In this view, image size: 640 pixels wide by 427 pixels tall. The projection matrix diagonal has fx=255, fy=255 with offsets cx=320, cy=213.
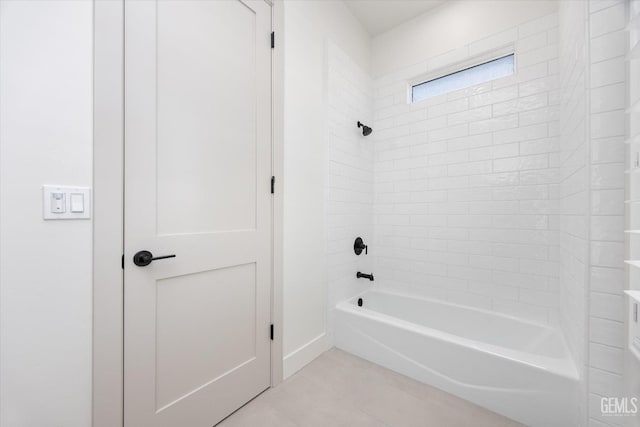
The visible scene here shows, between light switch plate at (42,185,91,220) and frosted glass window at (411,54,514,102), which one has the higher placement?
frosted glass window at (411,54,514,102)

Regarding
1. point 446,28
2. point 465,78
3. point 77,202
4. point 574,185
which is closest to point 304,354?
point 77,202

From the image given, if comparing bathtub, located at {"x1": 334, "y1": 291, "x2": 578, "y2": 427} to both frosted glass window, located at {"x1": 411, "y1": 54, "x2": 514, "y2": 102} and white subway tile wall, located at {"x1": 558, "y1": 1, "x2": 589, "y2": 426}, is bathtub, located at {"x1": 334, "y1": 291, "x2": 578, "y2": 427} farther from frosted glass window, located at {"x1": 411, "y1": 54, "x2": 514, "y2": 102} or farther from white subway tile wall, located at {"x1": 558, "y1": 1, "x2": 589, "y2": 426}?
frosted glass window, located at {"x1": 411, "y1": 54, "x2": 514, "y2": 102}

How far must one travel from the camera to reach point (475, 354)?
1466 millimetres

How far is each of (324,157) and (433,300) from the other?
1.59 metres

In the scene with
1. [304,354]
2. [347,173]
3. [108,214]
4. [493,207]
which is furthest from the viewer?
[347,173]

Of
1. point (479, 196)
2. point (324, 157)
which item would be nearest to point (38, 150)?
point (324, 157)

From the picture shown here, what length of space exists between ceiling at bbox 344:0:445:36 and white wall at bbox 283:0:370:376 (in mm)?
300

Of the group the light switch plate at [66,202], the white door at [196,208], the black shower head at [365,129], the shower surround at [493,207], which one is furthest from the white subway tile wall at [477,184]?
the light switch plate at [66,202]

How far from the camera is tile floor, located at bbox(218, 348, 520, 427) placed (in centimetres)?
135

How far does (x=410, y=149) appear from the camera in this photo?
242 cm

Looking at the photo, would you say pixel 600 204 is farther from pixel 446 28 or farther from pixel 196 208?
pixel 446 28

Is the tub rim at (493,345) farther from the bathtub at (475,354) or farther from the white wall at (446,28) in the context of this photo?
the white wall at (446,28)

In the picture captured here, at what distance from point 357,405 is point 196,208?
142cm

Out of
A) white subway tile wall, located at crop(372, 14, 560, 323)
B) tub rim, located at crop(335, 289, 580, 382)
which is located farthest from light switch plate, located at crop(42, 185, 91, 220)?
white subway tile wall, located at crop(372, 14, 560, 323)
